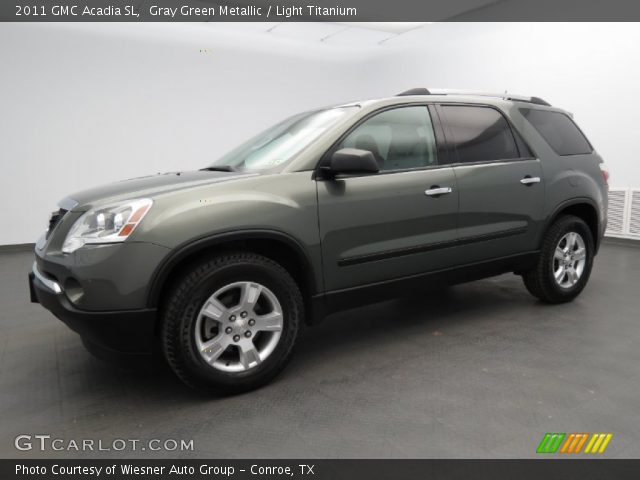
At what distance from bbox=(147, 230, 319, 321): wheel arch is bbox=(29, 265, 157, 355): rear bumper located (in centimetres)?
10

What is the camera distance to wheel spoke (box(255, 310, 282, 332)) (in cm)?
240

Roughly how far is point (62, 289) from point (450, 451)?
1.89 m

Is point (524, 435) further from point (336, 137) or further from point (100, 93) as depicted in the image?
point (100, 93)

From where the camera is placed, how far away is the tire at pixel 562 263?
141 inches

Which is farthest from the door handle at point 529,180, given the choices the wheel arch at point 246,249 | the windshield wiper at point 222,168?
the windshield wiper at point 222,168

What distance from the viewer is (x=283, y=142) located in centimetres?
293

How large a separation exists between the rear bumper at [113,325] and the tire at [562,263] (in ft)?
9.37

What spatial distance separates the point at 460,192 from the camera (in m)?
3.05

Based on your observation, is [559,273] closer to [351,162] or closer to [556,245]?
[556,245]

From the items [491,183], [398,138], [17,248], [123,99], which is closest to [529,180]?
[491,183]

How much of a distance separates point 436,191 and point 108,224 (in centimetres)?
189

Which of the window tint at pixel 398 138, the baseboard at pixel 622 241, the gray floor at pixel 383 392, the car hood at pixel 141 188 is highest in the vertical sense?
the window tint at pixel 398 138

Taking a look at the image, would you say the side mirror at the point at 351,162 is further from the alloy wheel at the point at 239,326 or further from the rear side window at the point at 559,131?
the rear side window at the point at 559,131

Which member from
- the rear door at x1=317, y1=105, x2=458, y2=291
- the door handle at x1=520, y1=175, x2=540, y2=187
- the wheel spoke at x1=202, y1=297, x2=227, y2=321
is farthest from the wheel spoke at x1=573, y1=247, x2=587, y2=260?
the wheel spoke at x1=202, y1=297, x2=227, y2=321
